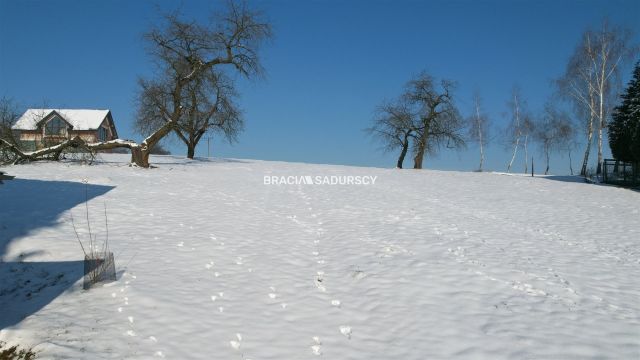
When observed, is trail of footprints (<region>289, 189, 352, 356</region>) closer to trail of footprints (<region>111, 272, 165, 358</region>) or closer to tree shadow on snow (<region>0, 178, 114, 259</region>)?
trail of footprints (<region>111, 272, 165, 358</region>)

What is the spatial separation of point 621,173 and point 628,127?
3560mm

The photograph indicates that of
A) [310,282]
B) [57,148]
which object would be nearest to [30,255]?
[310,282]

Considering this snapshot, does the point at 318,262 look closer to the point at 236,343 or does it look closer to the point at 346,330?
the point at 346,330

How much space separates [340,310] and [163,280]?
10.6 feet

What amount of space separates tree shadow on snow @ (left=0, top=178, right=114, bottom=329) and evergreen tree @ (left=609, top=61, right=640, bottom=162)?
3027 cm

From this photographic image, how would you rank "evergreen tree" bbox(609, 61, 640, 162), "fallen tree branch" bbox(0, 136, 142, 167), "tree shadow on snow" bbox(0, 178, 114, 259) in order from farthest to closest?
"evergreen tree" bbox(609, 61, 640, 162)
"fallen tree branch" bbox(0, 136, 142, 167)
"tree shadow on snow" bbox(0, 178, 114, 259)

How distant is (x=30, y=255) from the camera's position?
25.4ft

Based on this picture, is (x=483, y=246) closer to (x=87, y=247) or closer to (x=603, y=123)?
(x=87, y=247)

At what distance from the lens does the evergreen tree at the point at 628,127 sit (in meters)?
25.6

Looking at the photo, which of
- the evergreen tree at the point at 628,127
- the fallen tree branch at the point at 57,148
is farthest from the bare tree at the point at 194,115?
the evergreen tree at the point at 628,127

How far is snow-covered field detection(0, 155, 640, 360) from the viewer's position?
5336 mm

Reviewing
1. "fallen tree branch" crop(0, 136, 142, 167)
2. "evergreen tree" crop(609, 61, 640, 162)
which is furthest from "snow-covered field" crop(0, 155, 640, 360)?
"evergreen tree" crop(609, 61, 640, 162)

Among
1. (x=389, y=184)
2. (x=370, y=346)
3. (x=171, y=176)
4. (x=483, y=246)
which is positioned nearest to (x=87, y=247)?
(x=370, y=346)

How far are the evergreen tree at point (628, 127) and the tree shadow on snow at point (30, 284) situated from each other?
30862 mm
